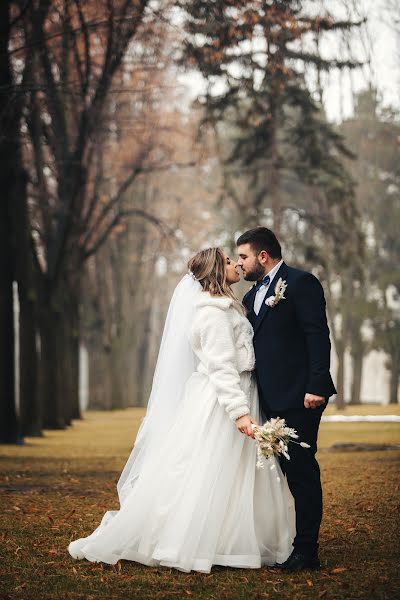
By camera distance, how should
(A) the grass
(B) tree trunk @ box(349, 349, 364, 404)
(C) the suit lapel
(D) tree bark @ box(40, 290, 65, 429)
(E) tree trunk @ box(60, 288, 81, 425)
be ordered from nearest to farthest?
(A) the grass < (C) the suit lapel < (D) tree bark @ box(40, 290, 65, 429) < (E) tree trunk @ box(60, 288, 81, 425) < (B) tree trunk @ box(349, 349, 364, 404)

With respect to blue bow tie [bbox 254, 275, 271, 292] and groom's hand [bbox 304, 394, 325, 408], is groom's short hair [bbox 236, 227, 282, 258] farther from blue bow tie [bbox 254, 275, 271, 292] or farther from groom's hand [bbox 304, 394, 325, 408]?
groom's hand [bbox 304, 394, 325, 408]

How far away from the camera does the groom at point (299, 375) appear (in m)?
6.42

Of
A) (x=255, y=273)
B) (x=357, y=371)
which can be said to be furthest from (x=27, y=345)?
(x=357, y=371)

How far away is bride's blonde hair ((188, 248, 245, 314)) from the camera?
22.4 ft

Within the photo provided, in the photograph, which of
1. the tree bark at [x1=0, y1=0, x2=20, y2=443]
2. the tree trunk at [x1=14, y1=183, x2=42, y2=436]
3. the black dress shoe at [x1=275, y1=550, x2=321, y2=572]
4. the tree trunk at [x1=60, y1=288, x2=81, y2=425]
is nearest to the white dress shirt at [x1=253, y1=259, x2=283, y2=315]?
the black dress shoe at [x1=275, y1=550, x2=321, y2=572]

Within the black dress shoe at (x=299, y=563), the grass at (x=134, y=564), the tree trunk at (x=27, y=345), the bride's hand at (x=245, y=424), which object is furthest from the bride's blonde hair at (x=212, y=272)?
the tree trunk at (x=27, y=345)

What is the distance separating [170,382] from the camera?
272 inches

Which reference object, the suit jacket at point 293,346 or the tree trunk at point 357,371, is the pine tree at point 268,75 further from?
the tree trunk at point 357,371

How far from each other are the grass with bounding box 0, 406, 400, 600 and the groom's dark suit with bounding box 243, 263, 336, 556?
1.73 ft

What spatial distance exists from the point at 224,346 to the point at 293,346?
19.8 inches

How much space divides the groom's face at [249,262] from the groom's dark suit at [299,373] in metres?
0.26

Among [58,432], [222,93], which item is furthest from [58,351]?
[222,93]

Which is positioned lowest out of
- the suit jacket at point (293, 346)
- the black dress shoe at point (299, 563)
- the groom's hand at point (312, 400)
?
the black dress shoe at point (299, 563)

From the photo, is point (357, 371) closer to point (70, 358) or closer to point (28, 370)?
point (70, 358)
